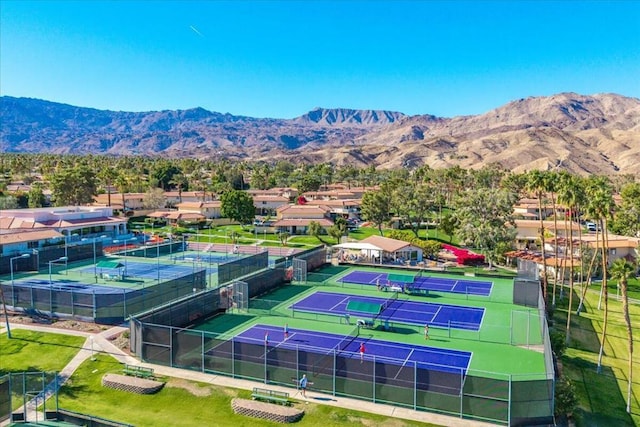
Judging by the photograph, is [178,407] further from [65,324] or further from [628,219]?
[628,219]

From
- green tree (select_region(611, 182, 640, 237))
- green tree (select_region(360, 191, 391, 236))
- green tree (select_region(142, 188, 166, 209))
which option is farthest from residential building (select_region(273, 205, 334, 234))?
green tree (select_region(611, 182, 640, 237))

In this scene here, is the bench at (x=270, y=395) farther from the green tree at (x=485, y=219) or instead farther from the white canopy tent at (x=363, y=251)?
the green tree at (x=485, y=219)

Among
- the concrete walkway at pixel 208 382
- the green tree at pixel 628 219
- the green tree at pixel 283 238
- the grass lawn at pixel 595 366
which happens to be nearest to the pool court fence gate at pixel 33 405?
the concrete walkway at pixel 208 382

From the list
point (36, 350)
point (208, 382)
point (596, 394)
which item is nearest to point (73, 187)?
point (36, 350)

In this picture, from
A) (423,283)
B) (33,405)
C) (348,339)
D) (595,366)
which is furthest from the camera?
(423,283)

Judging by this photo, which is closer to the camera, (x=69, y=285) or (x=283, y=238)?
(x=69, y=285)

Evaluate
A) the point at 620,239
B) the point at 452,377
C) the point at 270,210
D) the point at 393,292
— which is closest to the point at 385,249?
the point at 393,292

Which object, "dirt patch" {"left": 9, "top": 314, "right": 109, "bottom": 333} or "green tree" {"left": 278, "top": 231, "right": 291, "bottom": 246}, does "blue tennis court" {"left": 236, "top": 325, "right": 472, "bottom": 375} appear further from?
"green tree" {"left": 278, "top": 231, "right": 291, "bottom": 246}
